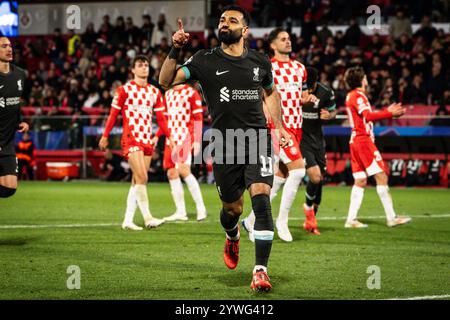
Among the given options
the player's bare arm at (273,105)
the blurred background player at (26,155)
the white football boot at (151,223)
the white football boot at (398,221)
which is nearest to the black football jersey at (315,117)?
the white football boot at (398,221)

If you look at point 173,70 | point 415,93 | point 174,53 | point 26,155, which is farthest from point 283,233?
point 26,155

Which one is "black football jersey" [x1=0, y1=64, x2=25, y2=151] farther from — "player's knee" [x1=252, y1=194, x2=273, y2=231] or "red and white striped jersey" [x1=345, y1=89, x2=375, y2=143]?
"red and white striped jersey" [x1=345, y1=89, x2=375, y2=143]

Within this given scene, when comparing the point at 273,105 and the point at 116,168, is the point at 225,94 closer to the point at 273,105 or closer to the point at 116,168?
the point at 273,105

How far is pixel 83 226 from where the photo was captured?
13.7 m

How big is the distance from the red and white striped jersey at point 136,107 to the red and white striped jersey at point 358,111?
3.13 meters

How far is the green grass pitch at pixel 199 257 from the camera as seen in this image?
25.7 ft

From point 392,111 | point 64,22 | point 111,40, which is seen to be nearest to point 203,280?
point 392,111

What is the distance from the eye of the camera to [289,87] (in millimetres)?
12305

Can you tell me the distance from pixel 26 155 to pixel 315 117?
15.1 m

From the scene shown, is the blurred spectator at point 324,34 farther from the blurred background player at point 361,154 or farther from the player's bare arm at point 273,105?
the player's bare arm at point 273,105

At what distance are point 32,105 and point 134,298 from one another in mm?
24348

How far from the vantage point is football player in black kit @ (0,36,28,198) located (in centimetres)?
1134

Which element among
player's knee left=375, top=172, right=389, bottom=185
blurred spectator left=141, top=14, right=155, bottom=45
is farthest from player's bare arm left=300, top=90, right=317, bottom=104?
blurred spectator left=141, top=14, right=155, bottom=45

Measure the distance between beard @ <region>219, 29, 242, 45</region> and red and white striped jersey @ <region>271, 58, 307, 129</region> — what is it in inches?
153
